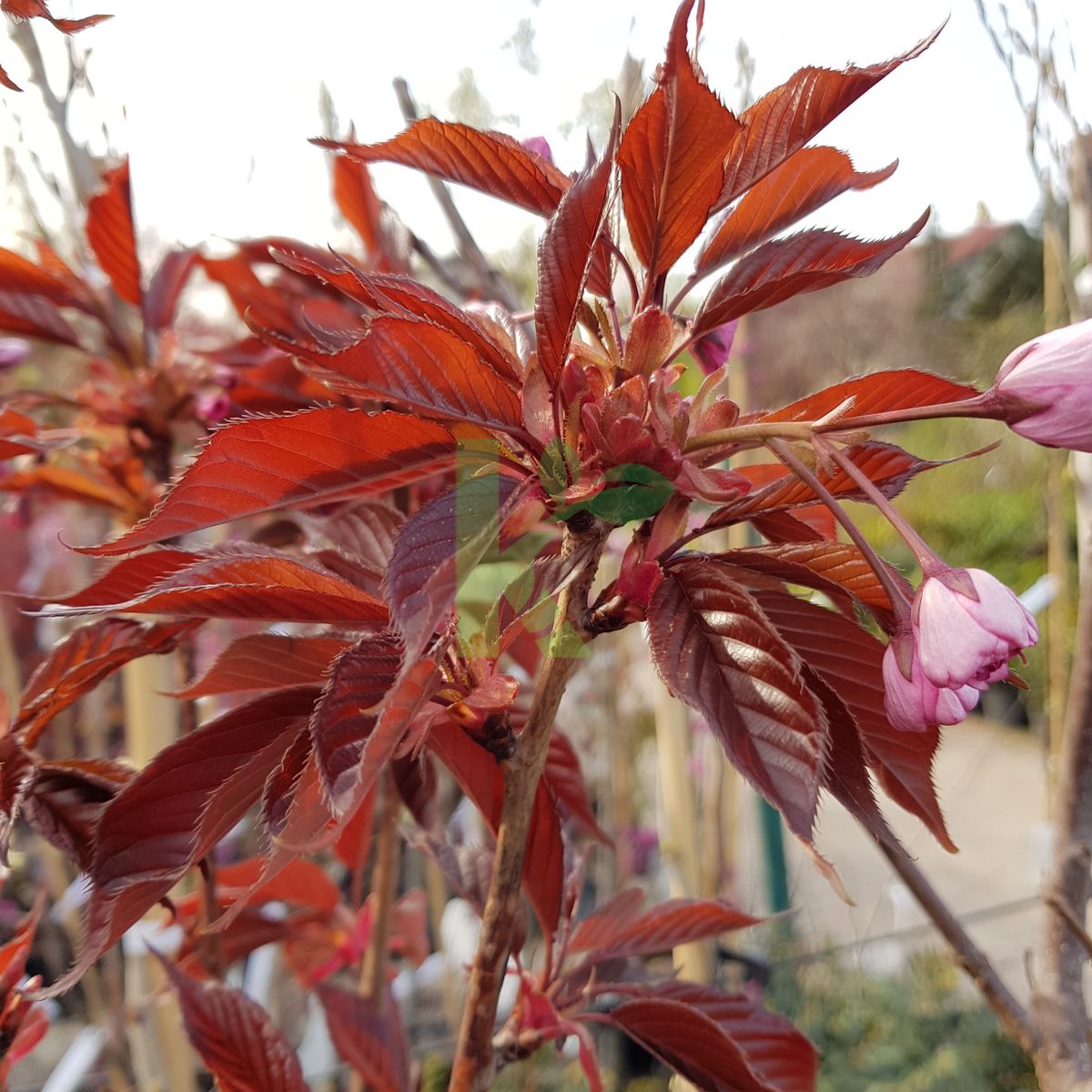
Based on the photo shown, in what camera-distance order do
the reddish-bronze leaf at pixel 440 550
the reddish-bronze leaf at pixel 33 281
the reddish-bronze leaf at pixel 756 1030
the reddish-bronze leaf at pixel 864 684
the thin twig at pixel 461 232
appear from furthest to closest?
the thin twig at pixel 461 232
the reddish-bronze leaf at pixel 33 281
the reddish-bronze leaf at pixel 756 1030
the reddish-bronze leaf at pixel 864 684
the reddish-bronze leaf at pixel 440 550

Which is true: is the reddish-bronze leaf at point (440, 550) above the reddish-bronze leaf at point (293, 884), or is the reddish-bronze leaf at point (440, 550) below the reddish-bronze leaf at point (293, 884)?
above

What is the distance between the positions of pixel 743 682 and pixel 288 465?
0.18 metres

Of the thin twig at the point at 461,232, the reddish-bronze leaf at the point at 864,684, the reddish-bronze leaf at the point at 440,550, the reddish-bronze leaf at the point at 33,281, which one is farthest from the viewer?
the thin twig at the point at 461,232

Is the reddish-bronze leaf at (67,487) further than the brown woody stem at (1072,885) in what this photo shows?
Yes

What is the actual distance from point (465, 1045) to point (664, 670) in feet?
0.72

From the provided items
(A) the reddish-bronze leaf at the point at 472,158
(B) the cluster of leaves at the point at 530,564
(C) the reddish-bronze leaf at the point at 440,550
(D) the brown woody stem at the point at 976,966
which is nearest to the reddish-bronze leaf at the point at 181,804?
(B) the cluster of leaves at the point at 530,564

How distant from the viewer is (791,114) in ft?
1.12

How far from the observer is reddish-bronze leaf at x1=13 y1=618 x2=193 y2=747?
1.34 feet

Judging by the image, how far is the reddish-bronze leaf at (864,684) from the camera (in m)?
0.37

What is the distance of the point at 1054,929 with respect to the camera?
1.79 ft

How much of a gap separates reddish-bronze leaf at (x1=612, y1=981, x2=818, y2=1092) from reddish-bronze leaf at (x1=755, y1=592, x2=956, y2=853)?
0.18 metres

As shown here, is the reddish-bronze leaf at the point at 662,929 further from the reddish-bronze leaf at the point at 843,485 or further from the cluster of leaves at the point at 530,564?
the reddish-bronze leaf at the point at 843,485

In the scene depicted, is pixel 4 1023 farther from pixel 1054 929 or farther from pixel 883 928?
pixel 883 928

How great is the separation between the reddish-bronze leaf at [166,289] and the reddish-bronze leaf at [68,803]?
45cm
